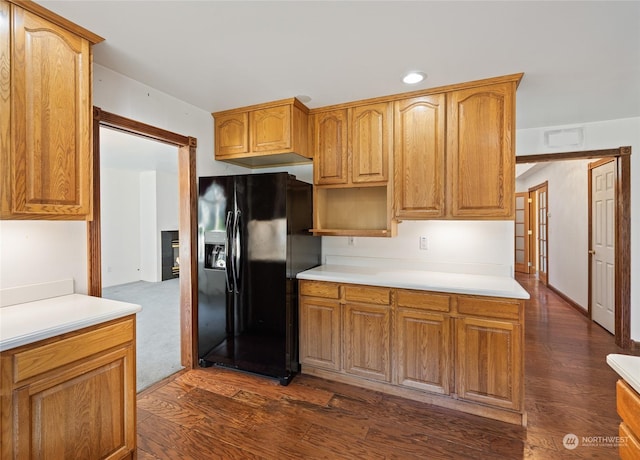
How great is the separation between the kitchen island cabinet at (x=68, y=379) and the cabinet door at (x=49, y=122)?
0.54m

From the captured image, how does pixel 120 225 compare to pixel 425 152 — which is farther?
pixel 120 225

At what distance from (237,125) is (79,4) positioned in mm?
1490

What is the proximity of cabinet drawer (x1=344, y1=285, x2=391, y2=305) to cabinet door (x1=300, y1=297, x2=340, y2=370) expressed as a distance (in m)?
0.14

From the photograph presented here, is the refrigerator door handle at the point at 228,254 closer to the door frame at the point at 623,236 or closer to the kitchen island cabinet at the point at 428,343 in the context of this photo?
the kitchen island cabinet at the point at 428,343

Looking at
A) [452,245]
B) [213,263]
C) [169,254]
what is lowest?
[169,254]

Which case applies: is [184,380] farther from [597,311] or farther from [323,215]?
[597,311]

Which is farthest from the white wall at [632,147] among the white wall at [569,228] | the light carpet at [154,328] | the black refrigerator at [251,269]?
the light carpet at [154,328]

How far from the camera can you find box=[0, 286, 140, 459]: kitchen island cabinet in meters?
1.27

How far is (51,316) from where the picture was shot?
1.51m

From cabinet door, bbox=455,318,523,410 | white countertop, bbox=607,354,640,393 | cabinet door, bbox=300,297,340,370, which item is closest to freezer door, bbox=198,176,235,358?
cabinet door, bbox=300,297,340,370

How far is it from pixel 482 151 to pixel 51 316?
2.82 meters

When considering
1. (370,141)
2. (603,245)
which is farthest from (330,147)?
(603,245)

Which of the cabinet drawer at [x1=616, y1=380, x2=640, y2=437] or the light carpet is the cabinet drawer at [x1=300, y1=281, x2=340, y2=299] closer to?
the light carpet

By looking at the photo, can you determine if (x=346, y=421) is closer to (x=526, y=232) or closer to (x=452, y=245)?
(x=452, y=245)
